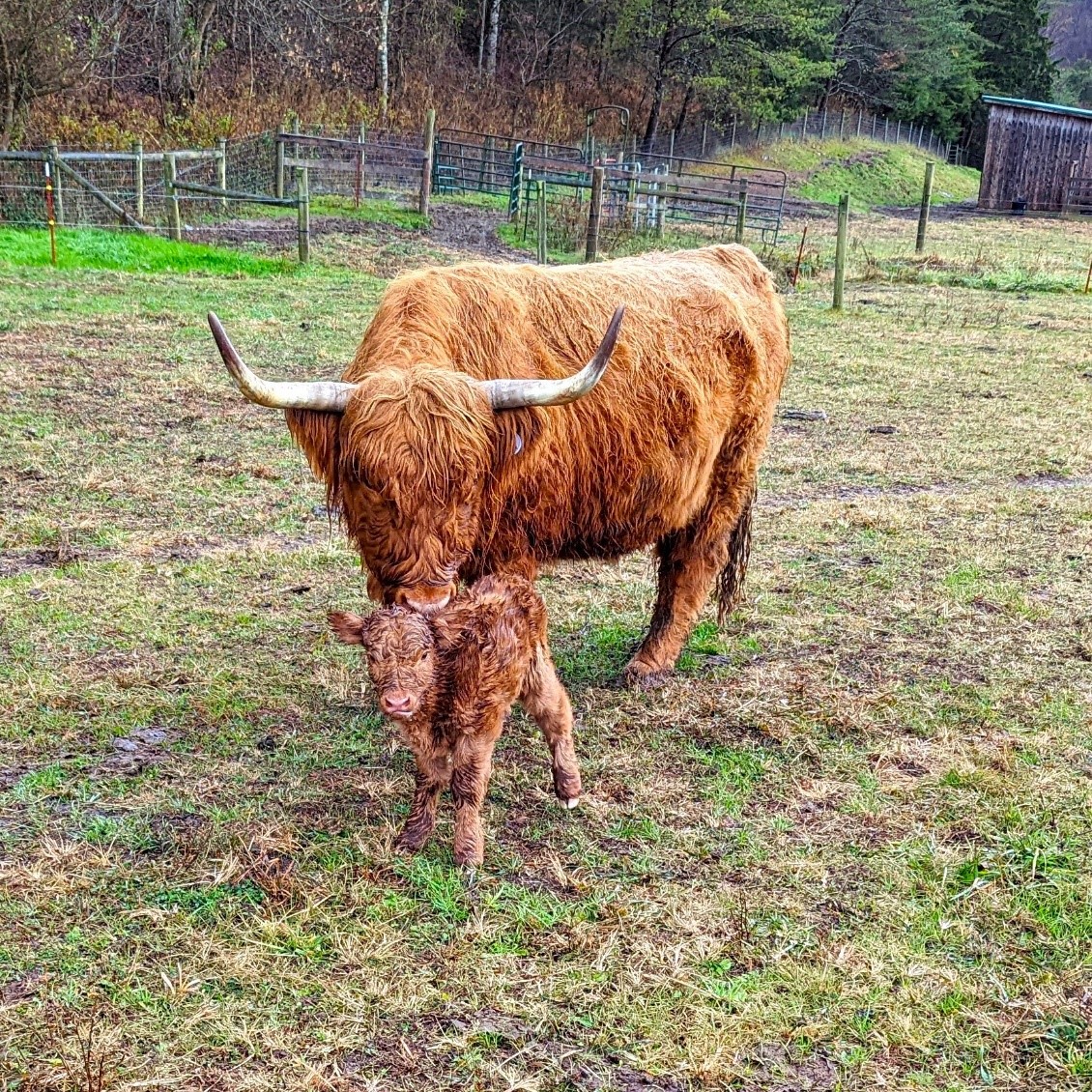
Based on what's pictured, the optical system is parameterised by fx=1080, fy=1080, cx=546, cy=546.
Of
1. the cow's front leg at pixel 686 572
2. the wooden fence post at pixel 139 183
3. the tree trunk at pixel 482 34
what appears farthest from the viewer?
the tree trunk at pixel 482 34

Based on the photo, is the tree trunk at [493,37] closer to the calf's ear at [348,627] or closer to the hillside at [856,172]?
the hillside at [856,172]

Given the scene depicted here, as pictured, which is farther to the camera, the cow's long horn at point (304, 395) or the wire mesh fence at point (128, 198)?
the wire mesh fence at point (128, 198)

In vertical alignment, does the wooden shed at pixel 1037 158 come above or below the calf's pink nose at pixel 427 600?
above

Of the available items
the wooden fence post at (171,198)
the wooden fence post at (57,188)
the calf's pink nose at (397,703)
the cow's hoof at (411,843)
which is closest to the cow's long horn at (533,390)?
the calf's pink nose at (397,703)

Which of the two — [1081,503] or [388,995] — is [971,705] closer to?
[388,995]

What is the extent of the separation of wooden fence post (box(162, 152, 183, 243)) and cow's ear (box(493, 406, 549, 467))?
14225 millimetres

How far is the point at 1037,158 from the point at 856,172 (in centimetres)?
880

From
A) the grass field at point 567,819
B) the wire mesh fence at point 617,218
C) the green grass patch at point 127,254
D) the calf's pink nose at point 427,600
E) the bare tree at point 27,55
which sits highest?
the bare tree at point 27,55

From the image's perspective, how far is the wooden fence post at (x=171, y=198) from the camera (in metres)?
16.1

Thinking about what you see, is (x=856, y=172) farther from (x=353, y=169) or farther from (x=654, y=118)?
(x=353, y=169)

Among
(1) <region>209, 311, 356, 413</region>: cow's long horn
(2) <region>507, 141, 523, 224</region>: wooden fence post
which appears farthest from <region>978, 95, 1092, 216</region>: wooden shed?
(1) <region>209, 311, 356, 413</region>: cow's long horn

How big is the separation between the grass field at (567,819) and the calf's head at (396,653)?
2.27ft

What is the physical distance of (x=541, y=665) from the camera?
359cm

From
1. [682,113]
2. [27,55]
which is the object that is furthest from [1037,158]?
[27,55]
